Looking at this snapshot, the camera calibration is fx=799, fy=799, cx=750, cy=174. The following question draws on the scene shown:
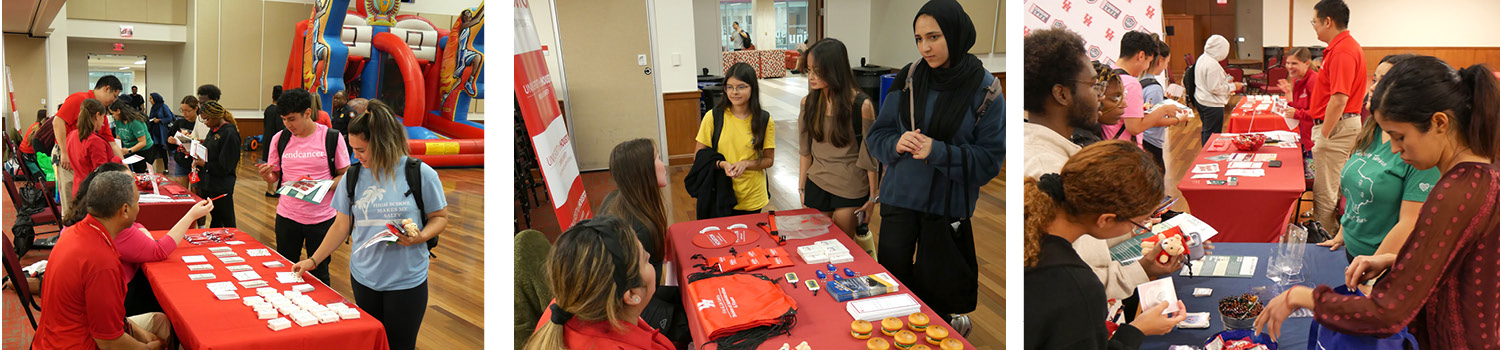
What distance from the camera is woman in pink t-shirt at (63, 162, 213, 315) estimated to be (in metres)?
1.89

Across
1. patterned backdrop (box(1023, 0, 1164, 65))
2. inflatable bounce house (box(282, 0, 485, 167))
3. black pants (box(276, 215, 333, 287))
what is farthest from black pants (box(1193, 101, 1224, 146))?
black pants (box(276, 215, 333, 287))

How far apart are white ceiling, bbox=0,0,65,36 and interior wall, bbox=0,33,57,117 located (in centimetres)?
2

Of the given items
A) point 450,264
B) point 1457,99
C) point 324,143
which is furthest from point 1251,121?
point 324,143

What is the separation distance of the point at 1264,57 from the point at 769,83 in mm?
1388

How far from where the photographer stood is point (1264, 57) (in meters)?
2.15

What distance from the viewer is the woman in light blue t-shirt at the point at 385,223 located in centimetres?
207

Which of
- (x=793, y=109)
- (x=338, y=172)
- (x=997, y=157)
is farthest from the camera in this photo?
(x=793, y=109)

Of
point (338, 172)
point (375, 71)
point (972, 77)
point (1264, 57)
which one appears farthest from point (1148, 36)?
point (338, 172)

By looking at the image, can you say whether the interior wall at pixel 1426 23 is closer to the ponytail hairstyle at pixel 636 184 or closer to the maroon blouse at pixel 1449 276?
the maroon blouse at pixel 1449 276

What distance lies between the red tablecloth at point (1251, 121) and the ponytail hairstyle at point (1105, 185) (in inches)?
17.3

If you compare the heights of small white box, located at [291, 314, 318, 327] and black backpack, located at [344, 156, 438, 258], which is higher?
black backpack, located at [344, 156, 438, 258]

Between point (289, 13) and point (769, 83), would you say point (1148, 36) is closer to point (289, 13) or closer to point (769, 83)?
point (769, 83)

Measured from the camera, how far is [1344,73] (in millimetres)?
1986

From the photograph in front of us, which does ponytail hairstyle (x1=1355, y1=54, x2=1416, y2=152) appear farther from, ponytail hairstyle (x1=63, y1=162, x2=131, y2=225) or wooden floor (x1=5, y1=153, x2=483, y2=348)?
ponytail hairstyle (x1=63, y1=162, x2=131, y2=225)
